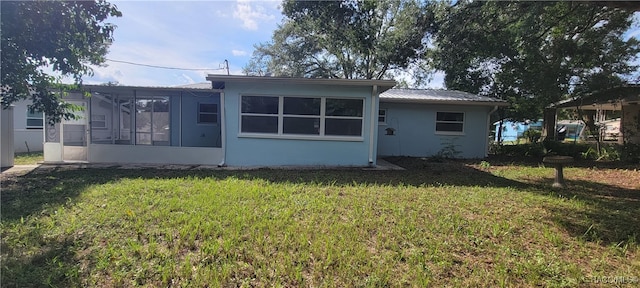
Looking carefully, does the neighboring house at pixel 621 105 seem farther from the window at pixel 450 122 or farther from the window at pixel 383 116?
the window at pixel 383 116

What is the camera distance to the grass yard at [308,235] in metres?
3.05

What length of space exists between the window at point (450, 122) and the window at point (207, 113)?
897cm

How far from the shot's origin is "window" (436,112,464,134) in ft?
44.2

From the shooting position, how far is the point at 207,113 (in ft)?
41.0

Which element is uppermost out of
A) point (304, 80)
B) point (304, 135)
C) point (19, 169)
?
point (304, 80)

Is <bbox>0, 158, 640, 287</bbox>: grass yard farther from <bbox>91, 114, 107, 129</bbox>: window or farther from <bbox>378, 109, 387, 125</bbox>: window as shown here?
<bbox>378, 109, 387, 125</bbox>: window

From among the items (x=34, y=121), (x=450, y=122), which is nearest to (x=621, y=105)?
(x=450, y=122)

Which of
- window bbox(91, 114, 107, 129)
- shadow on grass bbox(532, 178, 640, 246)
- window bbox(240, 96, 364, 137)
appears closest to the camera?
shadow on grass bbox(532, 178, 640, 246)

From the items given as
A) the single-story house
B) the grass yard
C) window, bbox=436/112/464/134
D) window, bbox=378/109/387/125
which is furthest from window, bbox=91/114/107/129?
window, bbox=436/112/464/134

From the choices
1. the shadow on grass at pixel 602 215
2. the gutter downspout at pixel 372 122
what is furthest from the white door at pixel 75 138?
the shadow on grass at pixel 602 215

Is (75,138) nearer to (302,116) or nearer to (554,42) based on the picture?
(302,116)

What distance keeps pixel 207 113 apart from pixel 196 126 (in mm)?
650

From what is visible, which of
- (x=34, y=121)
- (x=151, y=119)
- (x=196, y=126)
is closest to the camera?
(x=151, y=119)

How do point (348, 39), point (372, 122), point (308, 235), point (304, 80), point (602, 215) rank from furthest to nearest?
point (348, 39)
point (372, 122)
point (304, 80)
point (602, 215)
point (308, 235)
